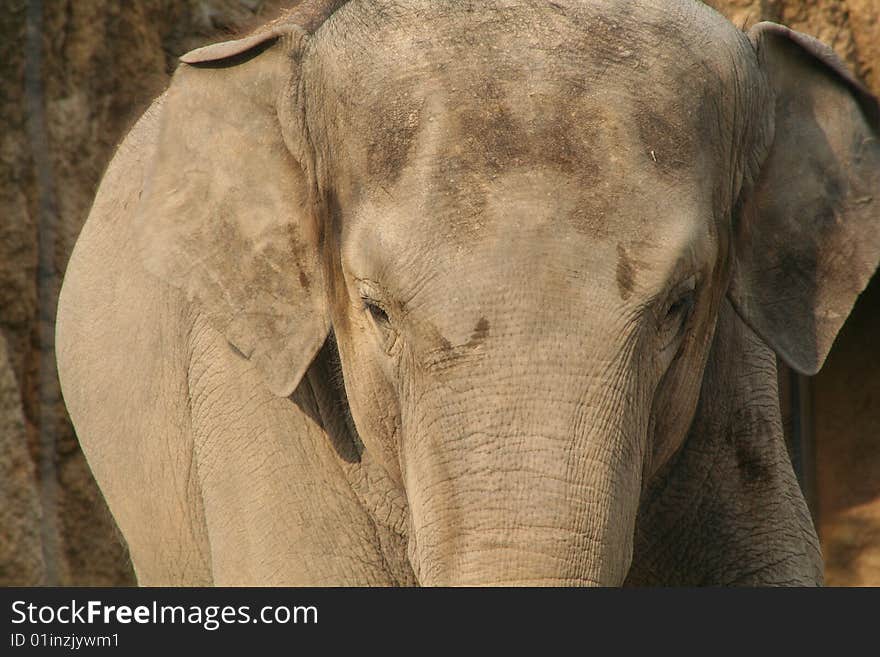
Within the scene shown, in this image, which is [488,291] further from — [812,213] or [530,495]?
[812,213]

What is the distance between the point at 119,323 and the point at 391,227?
4.35 ft

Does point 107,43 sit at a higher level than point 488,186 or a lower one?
lower

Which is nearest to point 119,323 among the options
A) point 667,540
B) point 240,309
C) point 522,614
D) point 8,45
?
point 240,309

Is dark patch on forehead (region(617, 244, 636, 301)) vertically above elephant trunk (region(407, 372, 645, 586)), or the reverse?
dark patch on forehead (region(617, 244, 636, 301))

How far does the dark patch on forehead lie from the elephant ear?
23.2 inches

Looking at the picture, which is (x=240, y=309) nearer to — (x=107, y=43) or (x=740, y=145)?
(x=740, y=145)

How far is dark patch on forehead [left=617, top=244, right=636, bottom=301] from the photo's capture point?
2885mm

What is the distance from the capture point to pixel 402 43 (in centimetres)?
309

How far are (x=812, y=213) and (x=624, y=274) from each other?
68 cm

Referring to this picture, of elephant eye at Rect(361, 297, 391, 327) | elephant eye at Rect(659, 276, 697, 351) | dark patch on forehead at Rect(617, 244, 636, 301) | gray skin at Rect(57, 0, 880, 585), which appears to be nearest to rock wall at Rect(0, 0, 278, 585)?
gray skin at Rect(57, 0, 880, 585)

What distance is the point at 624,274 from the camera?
2.89m

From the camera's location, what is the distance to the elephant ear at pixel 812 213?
344cm

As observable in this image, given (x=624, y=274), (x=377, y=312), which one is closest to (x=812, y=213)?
(x=624, y=274)

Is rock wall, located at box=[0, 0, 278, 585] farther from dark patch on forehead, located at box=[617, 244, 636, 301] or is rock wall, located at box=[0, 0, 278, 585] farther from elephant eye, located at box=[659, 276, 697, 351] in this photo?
dark patch on forehead, located at box=[617, 244, 636, 301]
